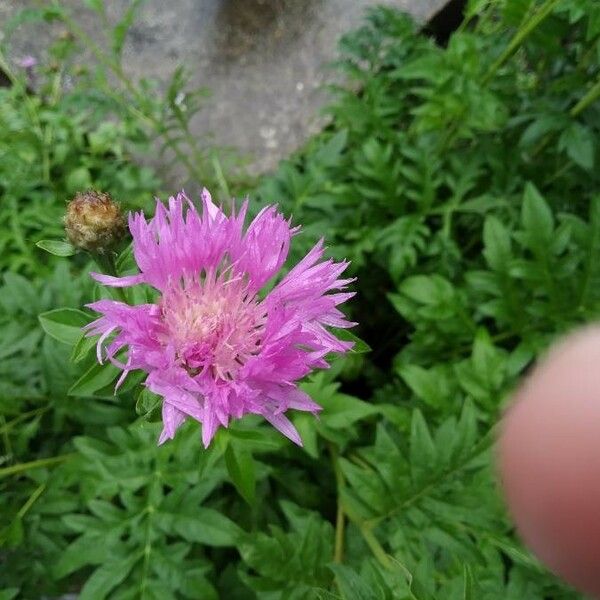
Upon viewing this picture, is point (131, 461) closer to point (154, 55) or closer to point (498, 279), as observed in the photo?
point (498, 279)

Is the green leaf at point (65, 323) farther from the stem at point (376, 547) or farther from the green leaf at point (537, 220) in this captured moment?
the green leaf at point (537, 220)

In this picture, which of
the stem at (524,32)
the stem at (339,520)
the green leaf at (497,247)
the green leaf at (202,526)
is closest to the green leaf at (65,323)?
the green leaf at (202,526)

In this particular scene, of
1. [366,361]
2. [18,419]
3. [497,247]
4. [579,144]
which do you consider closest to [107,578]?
[18,419]

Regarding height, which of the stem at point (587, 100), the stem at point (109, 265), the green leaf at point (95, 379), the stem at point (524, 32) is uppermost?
the stem at point (524, 32)

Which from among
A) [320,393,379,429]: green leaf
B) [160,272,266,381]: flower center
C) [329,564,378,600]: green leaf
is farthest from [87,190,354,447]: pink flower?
[320,393,379,429]: green leaf

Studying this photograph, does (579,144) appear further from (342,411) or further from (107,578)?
(107,578)

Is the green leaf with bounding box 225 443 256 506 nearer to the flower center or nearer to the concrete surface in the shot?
the flower center

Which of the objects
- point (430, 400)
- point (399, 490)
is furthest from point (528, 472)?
point (430, 400)
